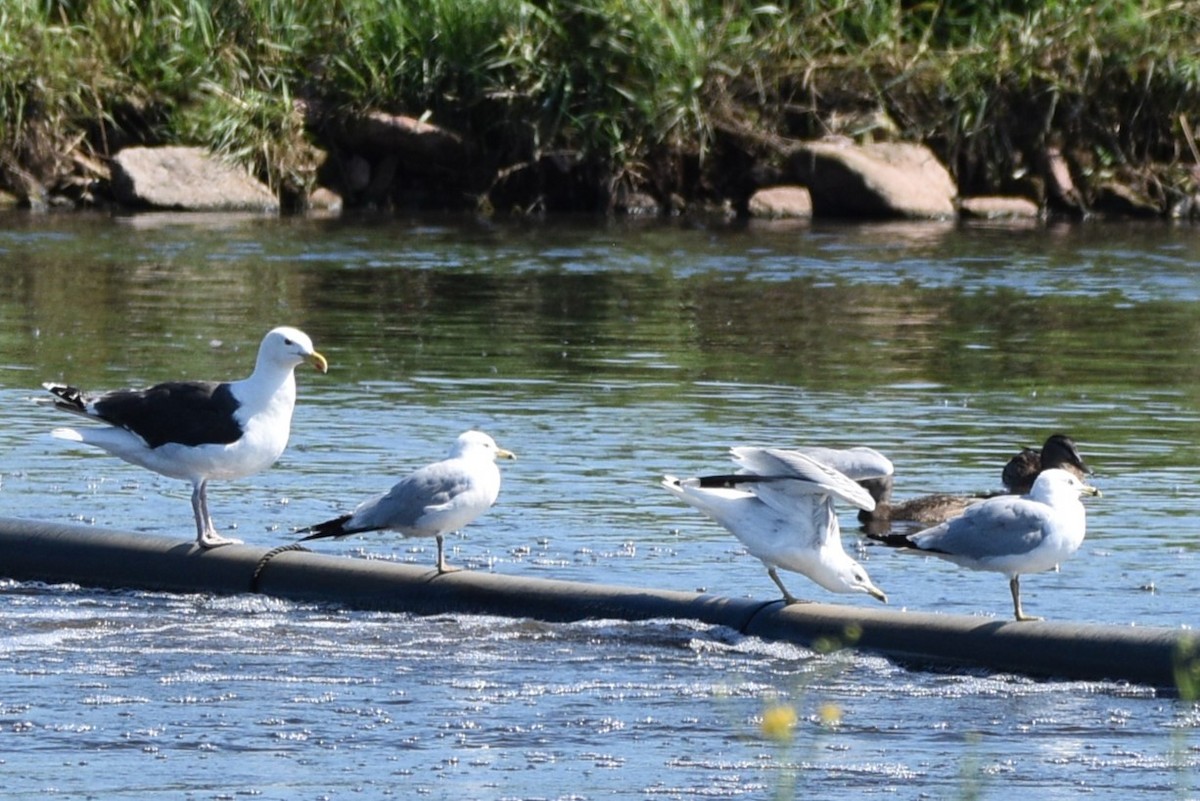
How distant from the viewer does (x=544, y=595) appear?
8312mm

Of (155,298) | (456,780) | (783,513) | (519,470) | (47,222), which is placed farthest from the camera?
(47,222)

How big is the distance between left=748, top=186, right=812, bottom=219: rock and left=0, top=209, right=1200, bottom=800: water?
5187mm

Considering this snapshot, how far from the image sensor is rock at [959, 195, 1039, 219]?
28.8 metres

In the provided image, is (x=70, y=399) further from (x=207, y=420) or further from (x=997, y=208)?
(x=997, y=208)

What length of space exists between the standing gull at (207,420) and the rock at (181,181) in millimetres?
19486

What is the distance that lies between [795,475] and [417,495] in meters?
1.46

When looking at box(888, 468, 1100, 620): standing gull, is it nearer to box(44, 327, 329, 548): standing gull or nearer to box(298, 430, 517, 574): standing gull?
box(298, 430, 517, 574): standing gull

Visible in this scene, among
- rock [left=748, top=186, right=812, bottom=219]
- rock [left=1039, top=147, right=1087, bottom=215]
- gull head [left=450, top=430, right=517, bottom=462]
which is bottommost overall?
rock [left=748, top=186, right=812, bottom=219]

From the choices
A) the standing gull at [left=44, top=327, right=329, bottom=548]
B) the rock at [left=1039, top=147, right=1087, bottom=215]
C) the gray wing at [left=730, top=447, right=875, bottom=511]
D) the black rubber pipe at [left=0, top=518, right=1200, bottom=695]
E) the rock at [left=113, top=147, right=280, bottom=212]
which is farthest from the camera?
the rock at [left=1039, top=147, right=1087, bottom=215]

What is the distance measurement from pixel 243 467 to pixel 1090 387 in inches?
281

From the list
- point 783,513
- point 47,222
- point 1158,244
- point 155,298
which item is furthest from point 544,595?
point 47,222

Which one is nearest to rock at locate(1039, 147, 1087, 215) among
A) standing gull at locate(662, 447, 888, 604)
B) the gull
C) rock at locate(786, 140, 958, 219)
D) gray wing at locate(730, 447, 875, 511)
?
rock at locate(786, 140, 958, 219)

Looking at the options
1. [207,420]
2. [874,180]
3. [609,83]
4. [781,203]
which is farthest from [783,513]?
[781,203]

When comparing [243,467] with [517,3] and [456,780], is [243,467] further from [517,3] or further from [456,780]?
[517,3]
